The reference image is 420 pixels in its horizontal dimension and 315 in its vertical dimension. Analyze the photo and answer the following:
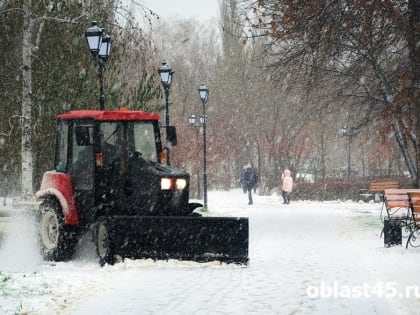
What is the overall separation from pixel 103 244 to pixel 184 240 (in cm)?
131

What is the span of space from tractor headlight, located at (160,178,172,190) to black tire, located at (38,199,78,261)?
1.88 meters

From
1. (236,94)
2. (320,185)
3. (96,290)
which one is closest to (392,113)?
(96,290)

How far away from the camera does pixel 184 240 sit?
12.2 m

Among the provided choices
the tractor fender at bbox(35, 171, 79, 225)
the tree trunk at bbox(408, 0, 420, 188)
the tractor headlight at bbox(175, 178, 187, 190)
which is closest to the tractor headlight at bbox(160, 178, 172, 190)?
the tractor headlight at bbox(175, 178, 187, 190)

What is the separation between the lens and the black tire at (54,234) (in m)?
13.1

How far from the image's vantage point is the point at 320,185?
38.6 meters

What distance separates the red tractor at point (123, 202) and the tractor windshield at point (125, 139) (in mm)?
17

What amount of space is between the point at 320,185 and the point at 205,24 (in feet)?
130

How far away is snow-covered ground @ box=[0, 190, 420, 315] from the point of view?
28.6ft

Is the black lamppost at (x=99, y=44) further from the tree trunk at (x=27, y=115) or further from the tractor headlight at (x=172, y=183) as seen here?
the tree trunk at (x=27, y=115)

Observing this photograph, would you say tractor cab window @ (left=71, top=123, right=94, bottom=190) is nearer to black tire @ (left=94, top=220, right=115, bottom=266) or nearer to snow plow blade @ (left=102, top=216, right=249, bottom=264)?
black tire @ (left=94, top=220, right=115, bottom=266)

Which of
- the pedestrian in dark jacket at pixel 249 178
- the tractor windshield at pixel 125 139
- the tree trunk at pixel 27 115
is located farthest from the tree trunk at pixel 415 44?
the pedestrian in dark jacket at pixel 249 178

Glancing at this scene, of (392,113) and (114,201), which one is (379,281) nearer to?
(114,201)

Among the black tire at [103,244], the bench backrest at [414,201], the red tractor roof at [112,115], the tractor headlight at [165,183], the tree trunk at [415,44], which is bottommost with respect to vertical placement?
the black tire at [103,244]
